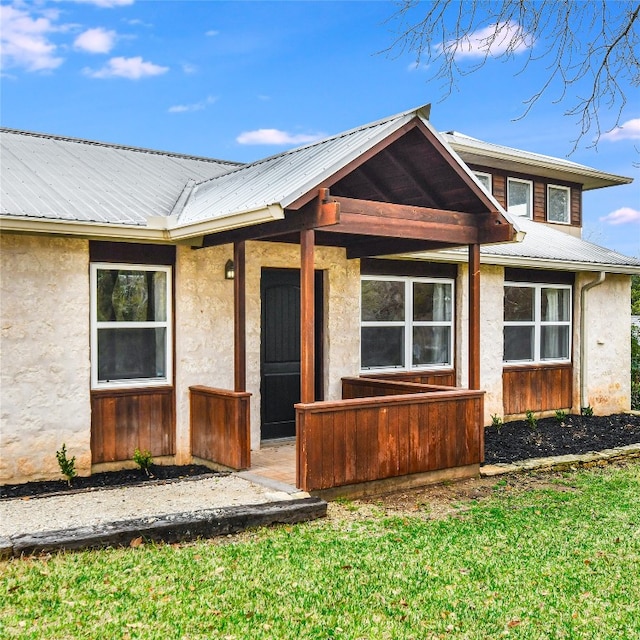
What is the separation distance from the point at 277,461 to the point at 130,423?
1727 millimetres

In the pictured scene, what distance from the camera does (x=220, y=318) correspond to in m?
8.47

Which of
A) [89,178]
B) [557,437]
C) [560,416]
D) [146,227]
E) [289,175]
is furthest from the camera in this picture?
[560,416]

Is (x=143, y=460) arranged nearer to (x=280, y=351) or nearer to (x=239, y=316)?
(x=239, y=316)

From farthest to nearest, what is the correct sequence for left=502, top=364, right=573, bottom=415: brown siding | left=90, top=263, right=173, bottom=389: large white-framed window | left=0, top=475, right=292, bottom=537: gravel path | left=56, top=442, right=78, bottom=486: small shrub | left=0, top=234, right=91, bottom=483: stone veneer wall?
left=502, top=364, right=573, bottom=415: brown siding
left=90, top=263, right=173, bottom=389: large white-framed window
left=56, top=442, right=78, bottom=486: small shrub
left=0, top=234, right=91, bottom=483: stone veneer wall
left=0, top=475, right=292, bottom=537: gravel path

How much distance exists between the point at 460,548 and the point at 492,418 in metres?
5.98

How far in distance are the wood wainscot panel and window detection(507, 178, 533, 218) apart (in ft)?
29.3

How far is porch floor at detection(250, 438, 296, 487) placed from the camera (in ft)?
23.9

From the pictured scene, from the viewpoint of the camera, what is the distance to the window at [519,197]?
560 inches

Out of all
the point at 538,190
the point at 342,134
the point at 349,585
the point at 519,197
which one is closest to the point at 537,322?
the point at 519,197

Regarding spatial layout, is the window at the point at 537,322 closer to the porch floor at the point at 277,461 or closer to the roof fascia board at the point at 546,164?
the roof fascia board at the point at 546,164

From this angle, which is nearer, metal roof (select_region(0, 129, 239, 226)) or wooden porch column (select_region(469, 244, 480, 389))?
metal roof (select_region(0, 129, 239, 226))

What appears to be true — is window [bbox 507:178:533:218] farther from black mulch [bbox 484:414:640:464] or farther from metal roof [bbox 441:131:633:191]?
black mulch [bbox 484:414:640:464]

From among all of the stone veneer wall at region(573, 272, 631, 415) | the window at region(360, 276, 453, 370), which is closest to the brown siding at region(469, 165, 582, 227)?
the stone veneer wall at region(573, 272, 631, 415)

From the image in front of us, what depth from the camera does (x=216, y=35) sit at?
12148mm
